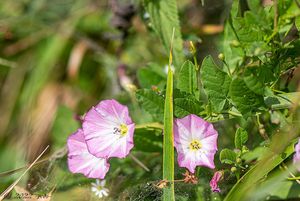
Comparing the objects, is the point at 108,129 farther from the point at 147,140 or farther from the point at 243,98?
the point at 243,98

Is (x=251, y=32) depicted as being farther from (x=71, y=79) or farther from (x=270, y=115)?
(x=71, y=79)

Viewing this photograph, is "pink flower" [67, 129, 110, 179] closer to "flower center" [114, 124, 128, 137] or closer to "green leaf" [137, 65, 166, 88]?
"flower center" [114, 124, 128, 137]

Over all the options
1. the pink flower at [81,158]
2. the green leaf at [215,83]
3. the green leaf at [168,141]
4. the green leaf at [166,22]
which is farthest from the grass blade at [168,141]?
the green leaf at [166,22]

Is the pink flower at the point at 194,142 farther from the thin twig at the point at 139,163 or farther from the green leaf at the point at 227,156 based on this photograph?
the thin twig at the point at 139,163

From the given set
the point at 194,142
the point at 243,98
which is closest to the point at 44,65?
the point at 194,142

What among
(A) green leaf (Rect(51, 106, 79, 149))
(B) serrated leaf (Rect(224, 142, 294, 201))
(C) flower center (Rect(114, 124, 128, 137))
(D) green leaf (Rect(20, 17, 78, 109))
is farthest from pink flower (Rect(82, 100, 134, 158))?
(D) green leaf (Rect(20, 17, 78, 109))

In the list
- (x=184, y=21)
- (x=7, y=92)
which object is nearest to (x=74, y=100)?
(x=7, y=92)
